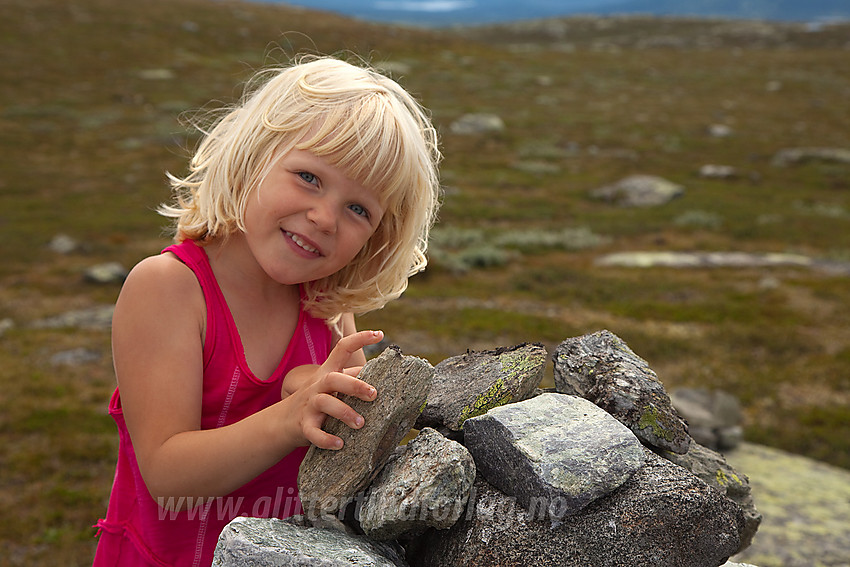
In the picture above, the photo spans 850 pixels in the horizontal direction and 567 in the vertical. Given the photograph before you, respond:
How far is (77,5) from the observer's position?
205ft

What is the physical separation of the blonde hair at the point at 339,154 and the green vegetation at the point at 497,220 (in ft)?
4.84

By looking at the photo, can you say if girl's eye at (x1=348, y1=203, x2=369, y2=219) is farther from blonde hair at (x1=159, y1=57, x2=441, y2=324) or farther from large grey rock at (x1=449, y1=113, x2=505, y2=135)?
large grey rock at (x1=449, y1=113, x2=505, y2=135)

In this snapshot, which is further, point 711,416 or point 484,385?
point 711,416

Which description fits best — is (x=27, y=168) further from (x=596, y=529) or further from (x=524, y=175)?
(x=596, y=529)

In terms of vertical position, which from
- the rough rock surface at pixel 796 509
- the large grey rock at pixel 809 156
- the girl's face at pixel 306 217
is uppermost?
the girl's face at pixel 306 217

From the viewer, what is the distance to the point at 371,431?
254 centimetres

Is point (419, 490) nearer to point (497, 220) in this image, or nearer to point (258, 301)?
point (258, 301)

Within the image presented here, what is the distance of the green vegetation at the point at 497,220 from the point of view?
963 centimetres

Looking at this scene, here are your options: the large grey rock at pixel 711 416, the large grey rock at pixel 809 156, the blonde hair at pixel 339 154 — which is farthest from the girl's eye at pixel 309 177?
the large grey rock at pixel 809 156

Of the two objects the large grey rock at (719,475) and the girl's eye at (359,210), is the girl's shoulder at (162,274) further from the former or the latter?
the large grey rock at (719,475)

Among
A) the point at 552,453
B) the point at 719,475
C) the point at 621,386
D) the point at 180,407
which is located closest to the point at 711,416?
the point at 719,475

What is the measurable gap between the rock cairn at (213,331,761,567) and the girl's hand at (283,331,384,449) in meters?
0.12

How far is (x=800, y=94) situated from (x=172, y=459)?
6317 cm

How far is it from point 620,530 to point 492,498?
50 centimetres
